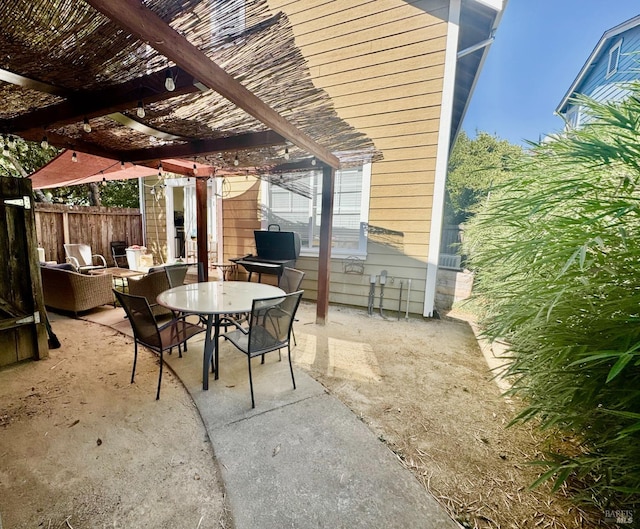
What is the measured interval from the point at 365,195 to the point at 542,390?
12.8 ft

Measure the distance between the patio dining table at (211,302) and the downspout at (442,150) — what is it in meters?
2.69

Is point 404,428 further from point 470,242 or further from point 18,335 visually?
point 18,335

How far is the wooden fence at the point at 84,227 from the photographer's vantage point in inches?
302

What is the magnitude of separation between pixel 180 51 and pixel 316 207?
3984mm

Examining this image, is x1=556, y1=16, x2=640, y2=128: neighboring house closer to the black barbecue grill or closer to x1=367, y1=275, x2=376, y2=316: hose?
x1=367, y1=275, x2=376, y2=316: hose

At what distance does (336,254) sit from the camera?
17.3 feet

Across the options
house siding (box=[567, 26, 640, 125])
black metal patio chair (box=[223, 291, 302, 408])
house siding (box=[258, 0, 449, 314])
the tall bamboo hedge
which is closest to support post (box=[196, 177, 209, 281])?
house siding (box=[258, 0, 449, 314])

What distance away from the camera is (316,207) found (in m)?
5.48

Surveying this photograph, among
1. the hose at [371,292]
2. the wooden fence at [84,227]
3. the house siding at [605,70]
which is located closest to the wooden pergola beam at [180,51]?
the hose at [371,292]

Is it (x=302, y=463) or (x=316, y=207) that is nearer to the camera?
(x=302, y=463)

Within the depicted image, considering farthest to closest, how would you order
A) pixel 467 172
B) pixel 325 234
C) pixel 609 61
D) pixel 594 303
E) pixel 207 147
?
1. pixel 467 172
2. pixel 609 61
3. pixel 325 234
4. pixel 207 147
5. pixel 594 303

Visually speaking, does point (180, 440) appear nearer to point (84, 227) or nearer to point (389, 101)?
point (389, 101)

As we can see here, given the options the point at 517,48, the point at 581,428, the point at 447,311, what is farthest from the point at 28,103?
the point at 517,48

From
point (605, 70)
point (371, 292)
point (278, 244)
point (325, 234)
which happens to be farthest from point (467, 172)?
point (325, 234)
